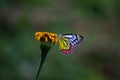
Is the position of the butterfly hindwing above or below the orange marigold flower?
below

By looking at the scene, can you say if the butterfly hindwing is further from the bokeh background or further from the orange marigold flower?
the bokeh background

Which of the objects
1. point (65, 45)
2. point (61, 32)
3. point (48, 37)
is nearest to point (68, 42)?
point (65, 45)

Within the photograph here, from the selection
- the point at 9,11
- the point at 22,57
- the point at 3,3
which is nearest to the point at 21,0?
the point at 9,11

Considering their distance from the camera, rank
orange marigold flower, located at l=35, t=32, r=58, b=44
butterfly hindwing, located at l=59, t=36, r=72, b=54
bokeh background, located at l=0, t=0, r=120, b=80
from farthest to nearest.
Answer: bokeh background, located at l=0, t=0, r=120, b=80, orange marigold flower, located at l=35, t=32, r=58, b=44, butterfly hindwing, located at l=59, t=36, r=72, b=54

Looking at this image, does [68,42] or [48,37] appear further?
[48,37]

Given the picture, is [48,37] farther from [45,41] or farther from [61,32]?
[61,32]

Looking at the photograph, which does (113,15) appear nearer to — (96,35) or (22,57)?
(96,35)

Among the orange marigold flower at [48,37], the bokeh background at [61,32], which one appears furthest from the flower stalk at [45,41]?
the bokeh background at [61,32]

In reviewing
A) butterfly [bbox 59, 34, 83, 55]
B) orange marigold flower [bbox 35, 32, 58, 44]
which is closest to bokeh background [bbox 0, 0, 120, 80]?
orange marigold flower [bbox 35, 32, 58, 44]
